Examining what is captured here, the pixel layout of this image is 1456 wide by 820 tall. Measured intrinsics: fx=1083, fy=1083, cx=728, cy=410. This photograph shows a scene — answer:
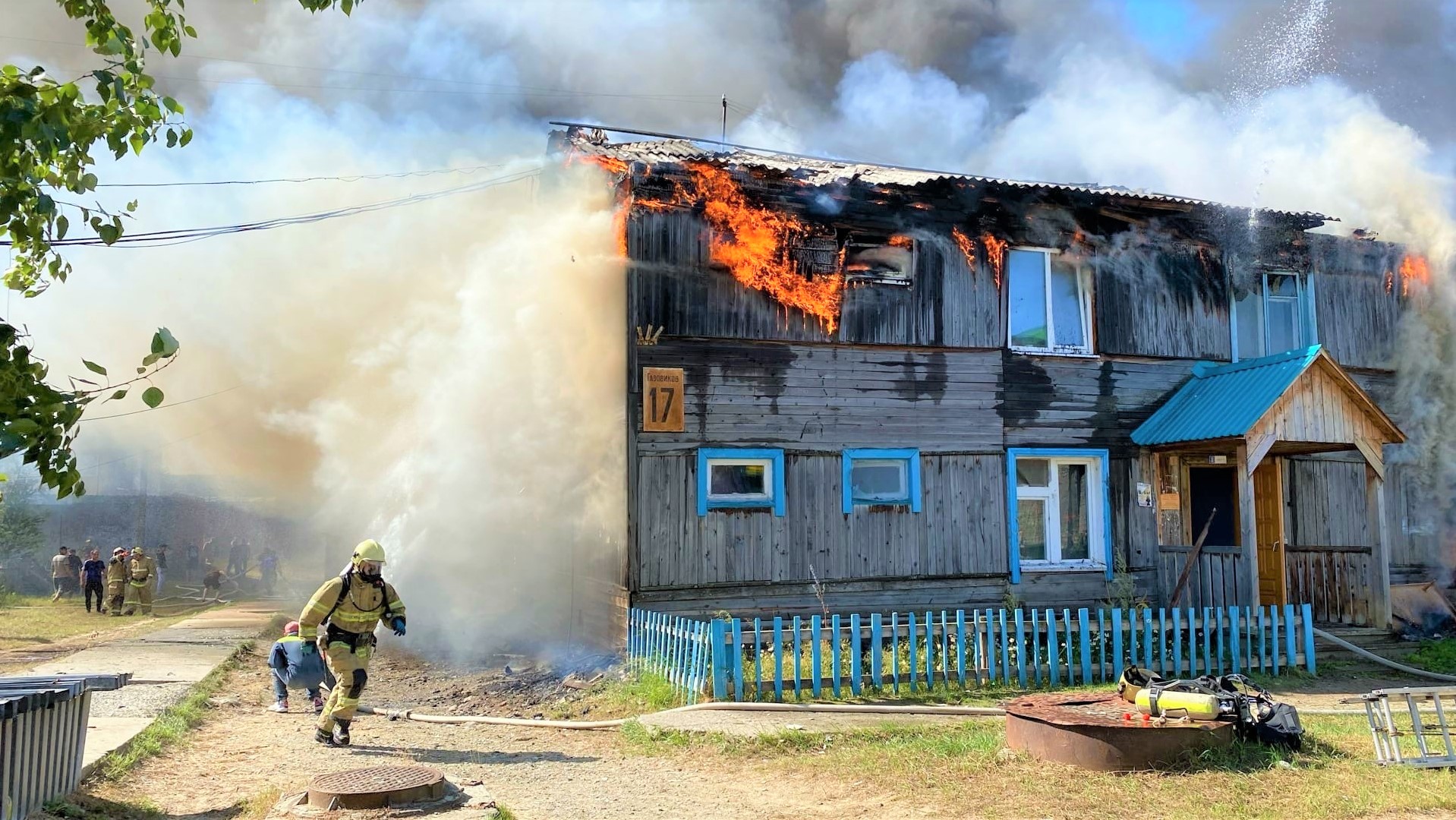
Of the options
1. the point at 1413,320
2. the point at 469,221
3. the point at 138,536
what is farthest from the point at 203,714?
the point at 138,536

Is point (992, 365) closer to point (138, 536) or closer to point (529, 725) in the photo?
point (529, 725)

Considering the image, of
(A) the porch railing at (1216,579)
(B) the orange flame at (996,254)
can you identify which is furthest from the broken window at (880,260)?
(A) the porch railing at (1216,579)

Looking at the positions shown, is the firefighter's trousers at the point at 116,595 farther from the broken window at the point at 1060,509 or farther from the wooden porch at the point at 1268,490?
the wooden porch at the point at 1268,490

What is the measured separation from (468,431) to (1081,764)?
10.7 m

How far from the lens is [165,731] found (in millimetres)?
9438

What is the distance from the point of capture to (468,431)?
1620cm

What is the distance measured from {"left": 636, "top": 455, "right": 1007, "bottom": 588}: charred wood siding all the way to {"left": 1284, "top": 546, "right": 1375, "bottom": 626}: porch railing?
459cm

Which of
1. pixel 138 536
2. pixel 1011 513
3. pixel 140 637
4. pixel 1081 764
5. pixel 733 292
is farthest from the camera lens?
pixel 138 536

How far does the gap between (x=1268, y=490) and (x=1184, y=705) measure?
9.30 metres

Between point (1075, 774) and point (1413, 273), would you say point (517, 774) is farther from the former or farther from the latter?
point (1413, 273)

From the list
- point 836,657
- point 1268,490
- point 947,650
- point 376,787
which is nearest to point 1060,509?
point 1268,490

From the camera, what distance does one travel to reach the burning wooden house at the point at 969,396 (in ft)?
45.5

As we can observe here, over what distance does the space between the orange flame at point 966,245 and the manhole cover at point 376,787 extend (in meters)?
10.7

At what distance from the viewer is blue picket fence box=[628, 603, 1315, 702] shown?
11.1 metres
